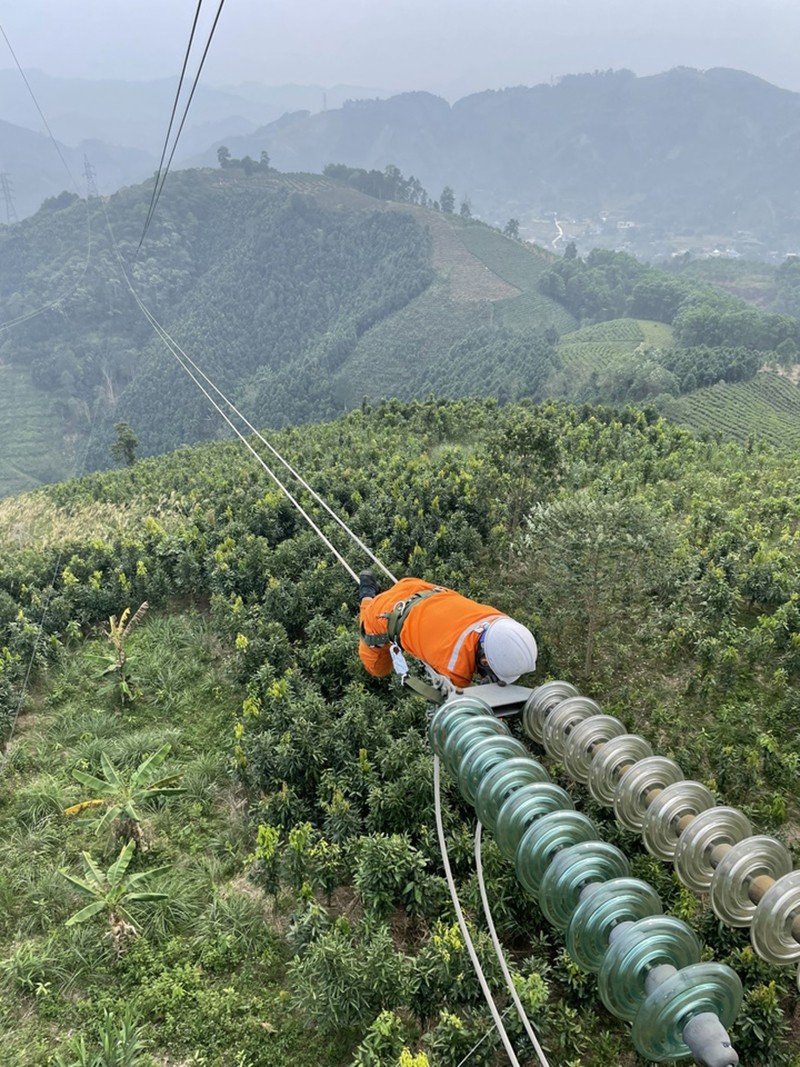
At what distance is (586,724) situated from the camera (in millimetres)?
3428

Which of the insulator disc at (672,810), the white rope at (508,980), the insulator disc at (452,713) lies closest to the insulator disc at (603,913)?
the white rope at (508,980)

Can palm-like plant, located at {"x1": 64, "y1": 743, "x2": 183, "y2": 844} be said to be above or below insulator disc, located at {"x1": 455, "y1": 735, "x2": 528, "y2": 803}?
below

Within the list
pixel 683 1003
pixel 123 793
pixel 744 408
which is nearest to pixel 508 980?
pixel 683 1003

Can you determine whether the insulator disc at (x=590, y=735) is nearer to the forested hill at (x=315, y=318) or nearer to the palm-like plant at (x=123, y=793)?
the palm-like plant at (x=123, y=793)

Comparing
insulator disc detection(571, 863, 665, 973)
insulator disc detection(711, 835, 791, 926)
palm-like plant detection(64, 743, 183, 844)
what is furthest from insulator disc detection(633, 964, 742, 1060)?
palm-like plant detection(64, 743, 183, 844)

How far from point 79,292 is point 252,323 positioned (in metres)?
21.0

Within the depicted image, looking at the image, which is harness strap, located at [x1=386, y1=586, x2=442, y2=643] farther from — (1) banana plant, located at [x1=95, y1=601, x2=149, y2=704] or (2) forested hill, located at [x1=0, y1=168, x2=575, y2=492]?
(2) forested hill, located at [x1=0, y1=168, x2=575, y2=492]

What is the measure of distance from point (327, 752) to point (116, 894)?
2050 mm

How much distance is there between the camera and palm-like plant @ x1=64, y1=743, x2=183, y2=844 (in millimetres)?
5461

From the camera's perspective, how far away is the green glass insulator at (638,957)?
6.98ft

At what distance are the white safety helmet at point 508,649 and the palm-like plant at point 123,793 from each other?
3.49 meters

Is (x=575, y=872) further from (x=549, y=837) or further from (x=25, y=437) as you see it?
(x=25, y=437)

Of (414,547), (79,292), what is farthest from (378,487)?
(79,292)

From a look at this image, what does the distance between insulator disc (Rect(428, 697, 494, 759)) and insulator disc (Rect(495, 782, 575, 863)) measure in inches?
24.8
